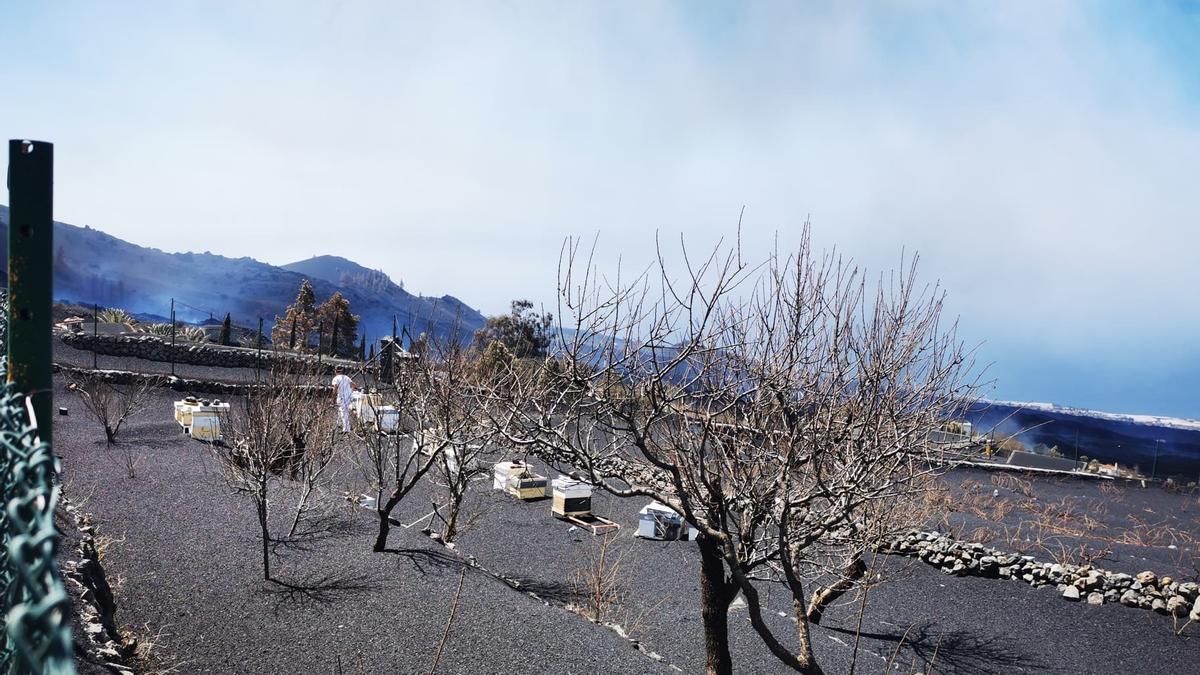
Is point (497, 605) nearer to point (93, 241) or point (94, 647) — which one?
point (94, 647)

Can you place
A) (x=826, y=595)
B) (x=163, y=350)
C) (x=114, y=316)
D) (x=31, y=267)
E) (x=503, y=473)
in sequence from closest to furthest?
1. (x=31, y=267)
2. (x=826, y=595)
3. (x=503, y=473)
4. (x=163, y=350)
5. (x=114, y=316)

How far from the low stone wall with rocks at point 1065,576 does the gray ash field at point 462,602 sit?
263 millimetres

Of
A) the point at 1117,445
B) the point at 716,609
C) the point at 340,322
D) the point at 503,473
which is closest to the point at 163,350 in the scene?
the point at 340,322

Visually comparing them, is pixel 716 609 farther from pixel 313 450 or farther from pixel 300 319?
pixel 300 319

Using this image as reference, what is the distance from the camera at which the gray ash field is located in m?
5.93

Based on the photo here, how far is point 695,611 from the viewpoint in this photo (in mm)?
8586

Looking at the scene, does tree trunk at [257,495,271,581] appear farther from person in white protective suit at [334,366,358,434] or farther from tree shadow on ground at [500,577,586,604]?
person in white protective suit at [334,366,358,434]

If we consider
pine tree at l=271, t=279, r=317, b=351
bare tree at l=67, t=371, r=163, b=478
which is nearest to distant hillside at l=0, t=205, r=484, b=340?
pine tree at l=271, t=279, r=317, b=351

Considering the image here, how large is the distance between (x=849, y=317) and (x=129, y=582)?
271 inches

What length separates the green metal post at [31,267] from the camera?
209 centimetres

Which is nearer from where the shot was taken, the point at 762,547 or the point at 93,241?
the point at 762,547

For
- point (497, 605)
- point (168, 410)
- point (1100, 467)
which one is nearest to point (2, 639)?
point (497, 605)

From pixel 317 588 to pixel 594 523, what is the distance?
18.9ft

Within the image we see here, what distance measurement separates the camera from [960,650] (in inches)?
336
